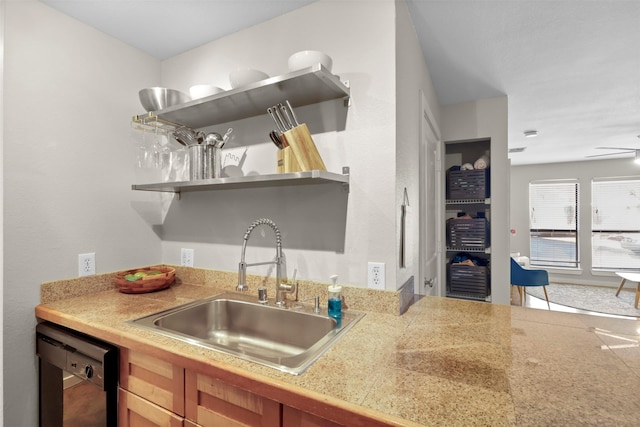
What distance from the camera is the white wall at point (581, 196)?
584 centimetres

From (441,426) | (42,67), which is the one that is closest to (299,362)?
(441,426)

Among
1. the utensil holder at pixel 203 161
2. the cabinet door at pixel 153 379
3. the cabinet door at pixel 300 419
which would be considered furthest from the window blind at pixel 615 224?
the cabinet door at pixel 153 379

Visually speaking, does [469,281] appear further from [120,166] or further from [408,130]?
[120,166]

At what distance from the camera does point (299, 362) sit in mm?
889

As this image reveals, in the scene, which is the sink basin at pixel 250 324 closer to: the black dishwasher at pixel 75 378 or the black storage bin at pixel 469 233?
the black dishwasher at pixel 75 378

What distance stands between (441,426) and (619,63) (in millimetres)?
2726

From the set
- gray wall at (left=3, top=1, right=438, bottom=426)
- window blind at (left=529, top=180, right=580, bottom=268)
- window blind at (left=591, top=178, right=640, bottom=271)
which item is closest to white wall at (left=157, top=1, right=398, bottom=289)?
gray wall at (left=3, top=1, right=438, bottom=426)

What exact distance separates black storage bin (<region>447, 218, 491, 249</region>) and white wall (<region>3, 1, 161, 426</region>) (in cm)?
259

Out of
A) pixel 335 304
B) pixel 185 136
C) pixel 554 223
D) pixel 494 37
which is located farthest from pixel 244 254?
pixel 554 223

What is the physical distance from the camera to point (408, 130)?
156cm

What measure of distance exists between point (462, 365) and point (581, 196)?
7.03 m

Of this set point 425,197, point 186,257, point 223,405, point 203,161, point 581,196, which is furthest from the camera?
point 581,196

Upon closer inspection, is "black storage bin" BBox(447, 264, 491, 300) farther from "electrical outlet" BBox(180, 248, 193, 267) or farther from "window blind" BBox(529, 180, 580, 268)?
"window blind" BBox(529, 180, 580, 268)

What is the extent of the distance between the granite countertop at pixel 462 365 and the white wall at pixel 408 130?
36cm
